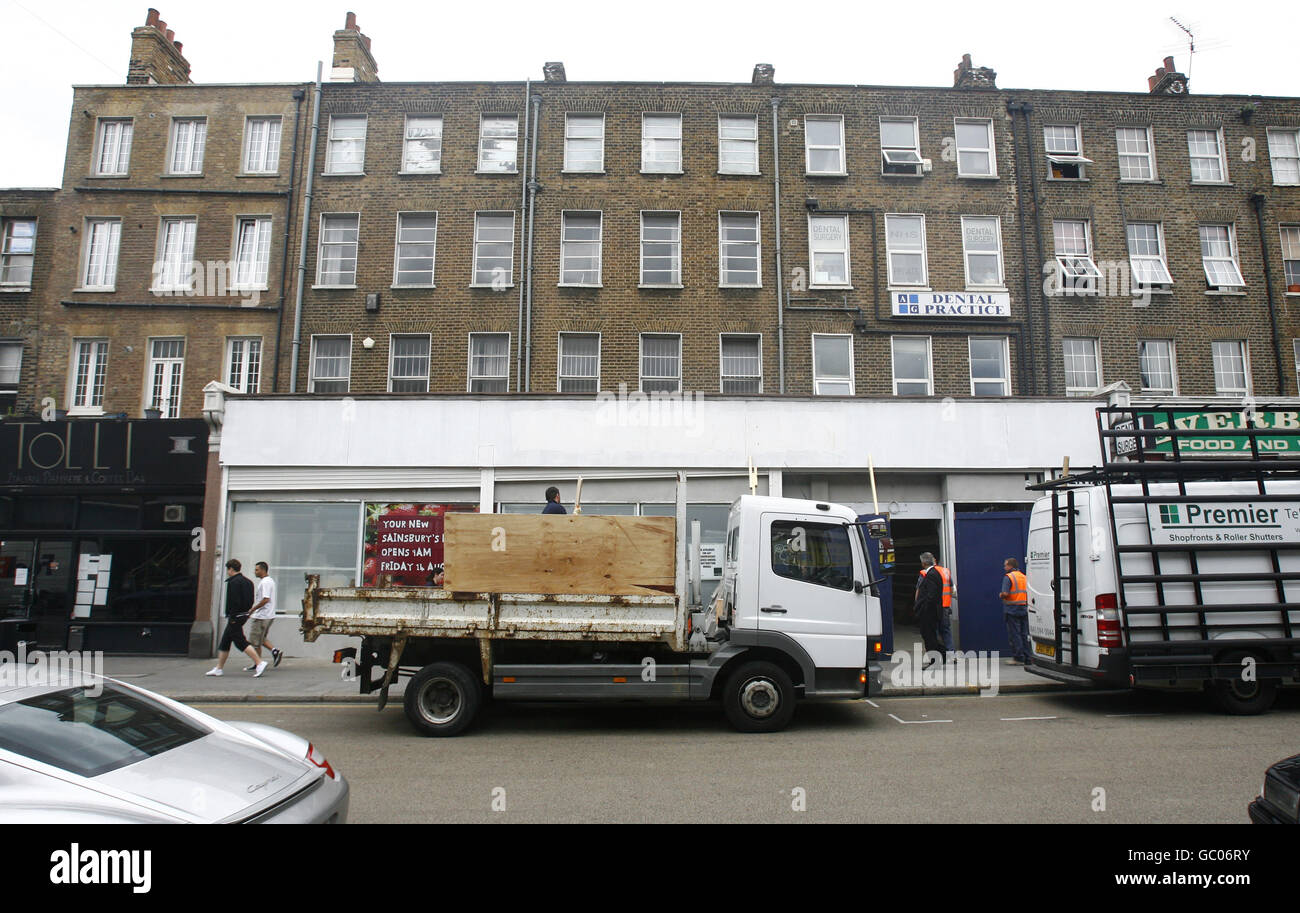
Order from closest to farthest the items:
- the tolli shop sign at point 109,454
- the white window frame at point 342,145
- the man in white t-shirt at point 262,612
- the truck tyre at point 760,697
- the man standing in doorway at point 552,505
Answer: the truck tyre at point 760,697 → the man standing in doorway at point 552,505 → the man in white t-shirt at point 262,612 → the tolli shop sign at point 109,454 → the white window frame at point 342,145

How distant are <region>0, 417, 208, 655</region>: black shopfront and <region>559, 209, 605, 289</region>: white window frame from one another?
857 centimetres

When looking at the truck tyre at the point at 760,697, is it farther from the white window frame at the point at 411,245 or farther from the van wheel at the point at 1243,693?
the white window frame at the point at 411,245

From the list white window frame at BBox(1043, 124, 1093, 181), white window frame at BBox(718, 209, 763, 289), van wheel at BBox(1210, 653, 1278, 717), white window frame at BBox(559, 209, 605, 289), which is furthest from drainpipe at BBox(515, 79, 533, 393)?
van wheel at BBox(1210, 653, 1278, 717)

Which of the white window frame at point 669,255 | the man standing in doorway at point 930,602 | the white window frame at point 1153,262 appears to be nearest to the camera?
the man standing in doorway at point 930,602

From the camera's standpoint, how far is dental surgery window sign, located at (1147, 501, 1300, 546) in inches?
364

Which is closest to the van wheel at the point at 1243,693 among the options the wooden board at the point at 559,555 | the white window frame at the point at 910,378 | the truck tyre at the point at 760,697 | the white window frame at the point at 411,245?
the truck tyre at the point at 760,697

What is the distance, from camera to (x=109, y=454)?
1577cm

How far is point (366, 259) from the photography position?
59.8 ft

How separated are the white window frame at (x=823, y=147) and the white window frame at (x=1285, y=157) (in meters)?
11.1

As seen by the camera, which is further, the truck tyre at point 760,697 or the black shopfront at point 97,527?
the black shopfront at point 97,527

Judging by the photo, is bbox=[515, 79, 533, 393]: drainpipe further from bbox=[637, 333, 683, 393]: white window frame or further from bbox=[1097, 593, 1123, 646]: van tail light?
bbox=[1097, 593, 1123, 646]: van tail light

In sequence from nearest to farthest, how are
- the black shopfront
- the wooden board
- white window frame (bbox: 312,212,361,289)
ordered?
the wooden board < the black shopfront < white window frame (bbox: 312,212,361,289)

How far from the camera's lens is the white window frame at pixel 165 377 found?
1755 centimetres

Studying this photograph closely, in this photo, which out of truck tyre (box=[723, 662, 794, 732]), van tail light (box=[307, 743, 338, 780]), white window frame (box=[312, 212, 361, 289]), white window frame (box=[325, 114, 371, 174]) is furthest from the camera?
white window frame (box=[325, 114, 371, 174])
